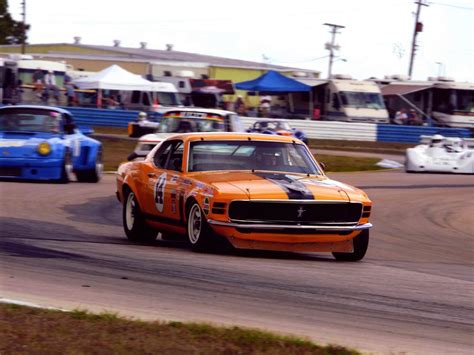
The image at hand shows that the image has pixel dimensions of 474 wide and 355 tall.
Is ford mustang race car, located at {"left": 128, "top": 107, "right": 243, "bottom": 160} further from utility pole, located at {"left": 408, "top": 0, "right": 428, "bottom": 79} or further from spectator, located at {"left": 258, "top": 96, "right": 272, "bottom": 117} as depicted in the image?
utility pole, located at {"left": 408, "top": 0, "right": 428, "bottom": 79}

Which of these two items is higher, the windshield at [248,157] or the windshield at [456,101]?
the windshield at [248,157]

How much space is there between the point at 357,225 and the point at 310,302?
246 centimetres

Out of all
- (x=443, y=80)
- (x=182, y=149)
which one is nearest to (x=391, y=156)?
(x=443, y=80)

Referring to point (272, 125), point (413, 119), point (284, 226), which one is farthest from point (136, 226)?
point (413, 119)

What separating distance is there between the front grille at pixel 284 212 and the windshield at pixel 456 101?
37845 millimetres

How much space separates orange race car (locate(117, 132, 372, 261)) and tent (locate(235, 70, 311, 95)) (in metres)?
33.6

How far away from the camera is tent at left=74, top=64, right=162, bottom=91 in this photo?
40.4 m

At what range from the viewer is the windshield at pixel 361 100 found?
144ft

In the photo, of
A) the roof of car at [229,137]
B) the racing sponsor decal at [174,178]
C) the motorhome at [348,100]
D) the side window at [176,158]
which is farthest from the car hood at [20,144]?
the motorhome at [348,100]

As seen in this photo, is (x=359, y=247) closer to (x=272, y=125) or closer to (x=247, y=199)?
(x=247, y=199)

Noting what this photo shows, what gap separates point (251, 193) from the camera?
28.5ft

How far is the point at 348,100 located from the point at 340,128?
3.32 meters

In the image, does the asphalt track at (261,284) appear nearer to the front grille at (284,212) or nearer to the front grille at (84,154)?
Result: the front grille at (284,212)

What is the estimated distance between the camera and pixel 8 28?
95.3 m
